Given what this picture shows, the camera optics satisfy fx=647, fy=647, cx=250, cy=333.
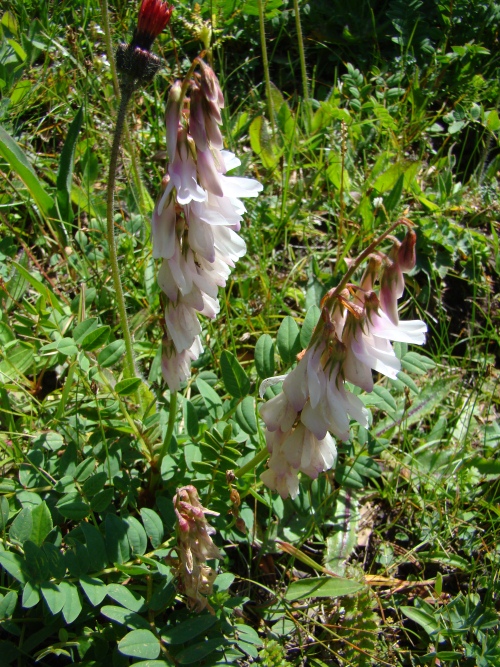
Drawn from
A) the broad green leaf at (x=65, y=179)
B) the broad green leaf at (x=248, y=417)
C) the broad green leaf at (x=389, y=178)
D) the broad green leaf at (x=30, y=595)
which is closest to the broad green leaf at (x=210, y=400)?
the broad green leaf at (x=248, y=417)

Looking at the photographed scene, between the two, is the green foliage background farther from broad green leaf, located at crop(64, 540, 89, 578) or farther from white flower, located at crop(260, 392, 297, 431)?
white flower, located at crop(260, 392, 297, 431)

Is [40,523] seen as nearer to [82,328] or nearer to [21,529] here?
[21,529]

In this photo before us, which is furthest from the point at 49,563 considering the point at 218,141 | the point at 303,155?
the point at 303,155

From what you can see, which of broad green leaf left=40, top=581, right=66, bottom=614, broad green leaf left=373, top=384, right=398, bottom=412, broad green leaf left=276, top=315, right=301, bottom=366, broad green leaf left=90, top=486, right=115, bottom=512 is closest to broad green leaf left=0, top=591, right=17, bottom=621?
broad green leaf left=40, top=581, right=66, bottom=614

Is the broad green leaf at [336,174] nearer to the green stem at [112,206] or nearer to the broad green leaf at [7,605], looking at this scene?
the green stem at [112,206]

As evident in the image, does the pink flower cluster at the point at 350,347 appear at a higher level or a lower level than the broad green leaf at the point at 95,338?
higher

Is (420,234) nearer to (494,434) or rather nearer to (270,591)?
(494,434)
